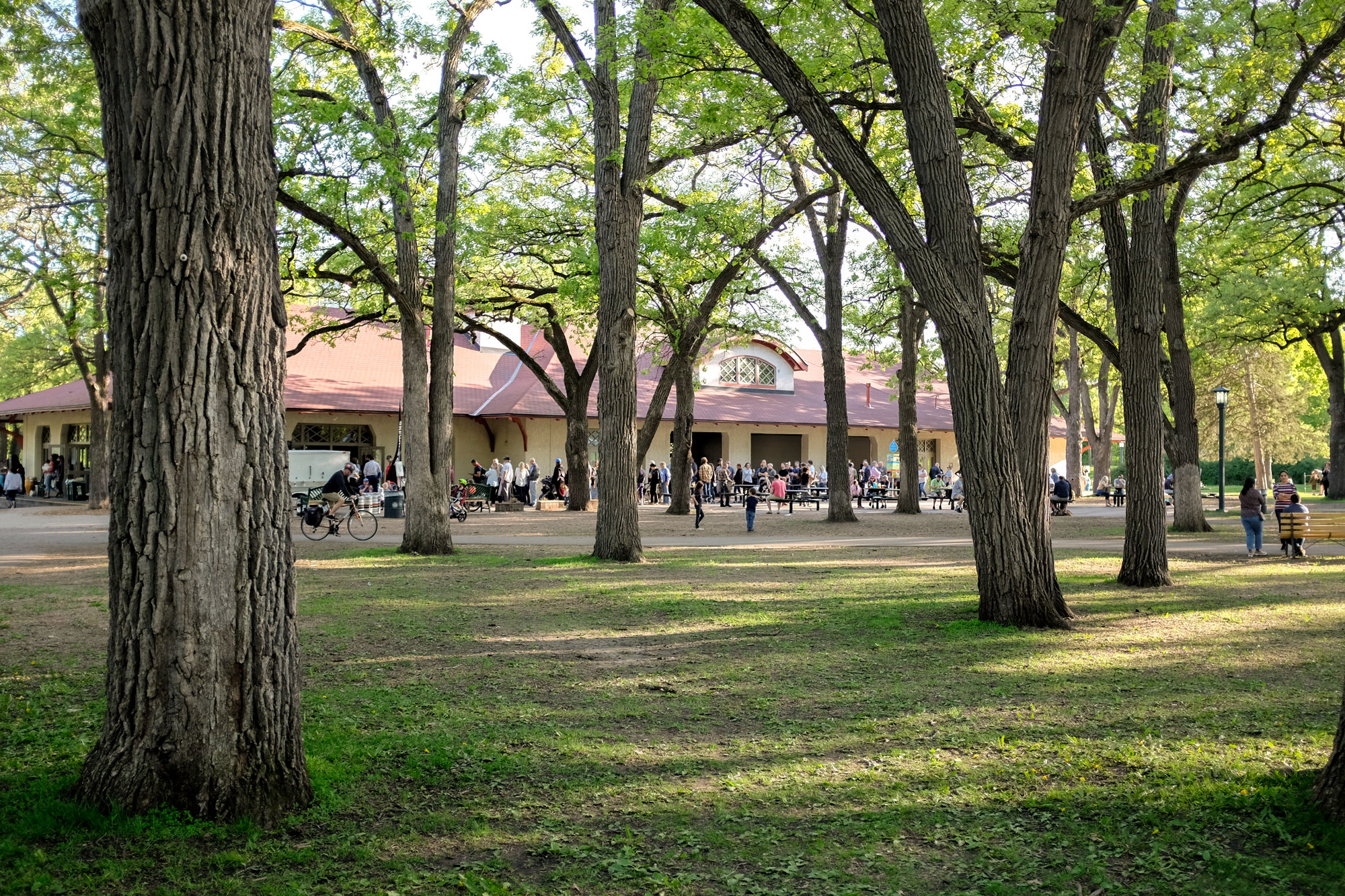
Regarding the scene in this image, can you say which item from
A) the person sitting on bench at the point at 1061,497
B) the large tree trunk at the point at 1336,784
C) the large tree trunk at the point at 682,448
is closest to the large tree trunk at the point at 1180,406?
the person sitting on bench at the point at 1061,497

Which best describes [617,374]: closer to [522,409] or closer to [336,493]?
[336,493]

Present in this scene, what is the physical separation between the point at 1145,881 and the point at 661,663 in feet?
14.1

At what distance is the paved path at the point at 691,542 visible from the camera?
1686 cm

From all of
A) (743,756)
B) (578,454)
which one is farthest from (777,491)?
(743,756)

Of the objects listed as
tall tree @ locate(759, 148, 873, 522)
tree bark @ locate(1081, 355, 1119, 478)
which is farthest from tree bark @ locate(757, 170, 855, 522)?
tree bark @ locate(1081, 355, 1119, 478)

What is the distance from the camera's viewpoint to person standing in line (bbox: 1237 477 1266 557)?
49.9 feet

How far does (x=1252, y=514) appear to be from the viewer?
15.4m

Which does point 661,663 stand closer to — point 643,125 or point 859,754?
point 859,754

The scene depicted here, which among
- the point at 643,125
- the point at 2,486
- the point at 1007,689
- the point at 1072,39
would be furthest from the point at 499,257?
the point at 2,486

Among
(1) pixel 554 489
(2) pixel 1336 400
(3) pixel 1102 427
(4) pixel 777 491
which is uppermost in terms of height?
(2) pixel 1336 400

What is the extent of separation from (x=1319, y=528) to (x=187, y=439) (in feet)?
54.6

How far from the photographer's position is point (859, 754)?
5277mm

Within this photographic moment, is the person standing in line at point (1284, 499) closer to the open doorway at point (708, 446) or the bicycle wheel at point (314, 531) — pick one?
the bicycle wheel at point (314, 531)

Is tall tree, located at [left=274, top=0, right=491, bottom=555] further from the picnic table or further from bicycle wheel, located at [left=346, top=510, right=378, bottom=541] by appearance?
the picnic table
